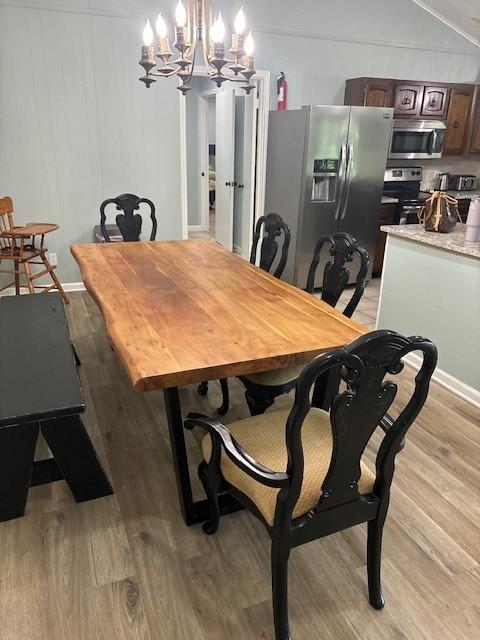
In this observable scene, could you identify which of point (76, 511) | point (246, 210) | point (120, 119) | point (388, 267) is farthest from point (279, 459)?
point (246, 210)

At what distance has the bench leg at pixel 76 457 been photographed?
184cm

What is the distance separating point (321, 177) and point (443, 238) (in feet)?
6.07

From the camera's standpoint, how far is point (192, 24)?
220cm

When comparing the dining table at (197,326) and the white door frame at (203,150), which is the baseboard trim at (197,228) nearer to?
the white door frame at (203,150)

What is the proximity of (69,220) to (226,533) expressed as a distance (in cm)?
355

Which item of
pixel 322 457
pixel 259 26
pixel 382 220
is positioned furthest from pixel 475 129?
pixel 322 457

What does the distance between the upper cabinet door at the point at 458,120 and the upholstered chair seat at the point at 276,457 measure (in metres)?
4.76

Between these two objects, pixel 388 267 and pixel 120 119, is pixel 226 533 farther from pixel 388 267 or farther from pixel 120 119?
pixel 120 119

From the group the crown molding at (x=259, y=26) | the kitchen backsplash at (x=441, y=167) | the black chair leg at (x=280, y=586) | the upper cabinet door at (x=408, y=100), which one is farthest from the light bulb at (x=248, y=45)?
the kitchen backsplash at (x=441, y=167)

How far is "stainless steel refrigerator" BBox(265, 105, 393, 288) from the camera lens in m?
4.29

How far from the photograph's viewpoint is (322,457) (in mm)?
1463

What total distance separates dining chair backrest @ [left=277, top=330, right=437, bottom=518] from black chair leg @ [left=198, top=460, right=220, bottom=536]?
38cm

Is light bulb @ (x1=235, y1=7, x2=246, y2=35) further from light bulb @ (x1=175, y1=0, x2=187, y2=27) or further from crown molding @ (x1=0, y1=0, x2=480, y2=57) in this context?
crown molding @ (x1=0, y1=0, x2=480, y2=57)

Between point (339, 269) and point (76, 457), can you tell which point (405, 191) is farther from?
point (76, 457)
